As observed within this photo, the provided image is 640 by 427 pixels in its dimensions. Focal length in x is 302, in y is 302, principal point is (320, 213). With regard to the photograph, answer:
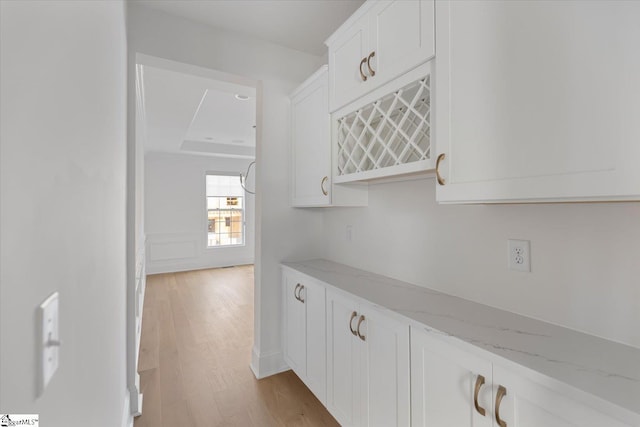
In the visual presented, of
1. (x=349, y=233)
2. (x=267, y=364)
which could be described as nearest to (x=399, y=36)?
(x=349, y=233)

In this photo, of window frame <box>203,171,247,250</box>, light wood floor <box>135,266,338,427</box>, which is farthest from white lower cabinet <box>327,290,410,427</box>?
window frame <box>203,171,247,250</box>

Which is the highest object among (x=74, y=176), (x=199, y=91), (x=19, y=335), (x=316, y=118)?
(x=199, y=91)

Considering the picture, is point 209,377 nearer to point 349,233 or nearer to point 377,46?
point 349,233

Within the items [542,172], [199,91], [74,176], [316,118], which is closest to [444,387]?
[542,172]

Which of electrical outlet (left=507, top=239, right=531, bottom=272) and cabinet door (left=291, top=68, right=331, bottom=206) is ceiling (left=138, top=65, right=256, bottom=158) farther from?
electrical outlet (left=507, top=239, right=531, bottom=272)

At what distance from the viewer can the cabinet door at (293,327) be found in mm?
2174

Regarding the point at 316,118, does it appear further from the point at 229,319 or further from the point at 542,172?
the point at 229,319

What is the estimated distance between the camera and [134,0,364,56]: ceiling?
204cm

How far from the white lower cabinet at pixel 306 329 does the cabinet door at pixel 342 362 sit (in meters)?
0.08

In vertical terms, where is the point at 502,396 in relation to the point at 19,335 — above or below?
below

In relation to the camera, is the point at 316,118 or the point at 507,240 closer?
the point at 507,240

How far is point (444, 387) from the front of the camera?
112 centimetres

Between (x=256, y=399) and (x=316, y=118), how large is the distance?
206 cm

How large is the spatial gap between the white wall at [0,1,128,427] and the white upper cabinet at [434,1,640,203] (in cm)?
119
